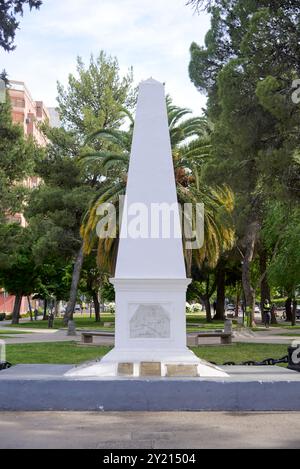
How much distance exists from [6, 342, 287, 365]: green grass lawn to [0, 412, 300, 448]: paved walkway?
7.95 metres

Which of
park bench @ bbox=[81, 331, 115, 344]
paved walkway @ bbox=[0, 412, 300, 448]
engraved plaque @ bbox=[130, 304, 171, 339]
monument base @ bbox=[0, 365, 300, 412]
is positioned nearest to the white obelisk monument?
engraved plaque @ bbox=[130, 304, 171, 339]

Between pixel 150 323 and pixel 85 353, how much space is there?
32.2ft

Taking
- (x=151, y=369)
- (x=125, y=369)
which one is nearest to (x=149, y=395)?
(x=151, y=369)

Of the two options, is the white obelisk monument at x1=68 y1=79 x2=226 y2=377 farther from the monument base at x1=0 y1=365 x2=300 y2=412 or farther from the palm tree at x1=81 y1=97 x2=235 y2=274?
the palm tree at x1=81 y1=97 x2=235 y2=274

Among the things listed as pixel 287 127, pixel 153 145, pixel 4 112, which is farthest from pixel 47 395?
pixel 4 112

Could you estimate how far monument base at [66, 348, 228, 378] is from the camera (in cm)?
1038

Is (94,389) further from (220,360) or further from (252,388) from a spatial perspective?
(220,360)

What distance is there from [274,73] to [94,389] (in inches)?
484

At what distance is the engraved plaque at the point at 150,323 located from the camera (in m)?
11.0

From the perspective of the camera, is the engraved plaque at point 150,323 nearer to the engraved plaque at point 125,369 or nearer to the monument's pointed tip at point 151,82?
the engraved plaque at point 125,369

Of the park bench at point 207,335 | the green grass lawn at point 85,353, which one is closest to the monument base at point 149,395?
the green grass lawn at point 85,353

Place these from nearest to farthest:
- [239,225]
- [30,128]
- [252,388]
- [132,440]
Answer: [132,440] < [252,388] < [239,225] < [30,128]

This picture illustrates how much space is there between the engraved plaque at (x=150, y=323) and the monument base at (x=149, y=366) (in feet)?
0.90

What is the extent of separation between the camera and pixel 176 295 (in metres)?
11.2
